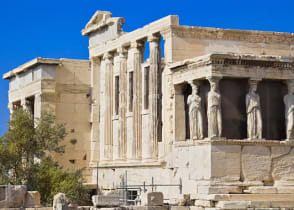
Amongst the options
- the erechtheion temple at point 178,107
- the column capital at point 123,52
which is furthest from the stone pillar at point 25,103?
the column capital at point 123,52

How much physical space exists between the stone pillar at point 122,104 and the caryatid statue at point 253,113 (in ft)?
26.8

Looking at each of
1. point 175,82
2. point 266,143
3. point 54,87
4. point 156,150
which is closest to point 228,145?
point 266,143

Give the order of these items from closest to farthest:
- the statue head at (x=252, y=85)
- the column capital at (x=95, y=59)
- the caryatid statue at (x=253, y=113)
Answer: the caryatid statue at (x=253, y=113) < the statue head at (x=252, y=85) < the column capital at (x=95, y=59)

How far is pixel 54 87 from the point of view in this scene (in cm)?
2727

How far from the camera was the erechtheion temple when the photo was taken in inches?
686

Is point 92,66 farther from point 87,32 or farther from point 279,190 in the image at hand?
point 279,190

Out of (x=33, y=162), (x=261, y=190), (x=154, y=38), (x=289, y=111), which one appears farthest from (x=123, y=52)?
(x=261, y=190)

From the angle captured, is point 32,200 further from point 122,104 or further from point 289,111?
point 122,104

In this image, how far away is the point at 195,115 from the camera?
59.4 feet

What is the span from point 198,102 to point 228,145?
145 cm

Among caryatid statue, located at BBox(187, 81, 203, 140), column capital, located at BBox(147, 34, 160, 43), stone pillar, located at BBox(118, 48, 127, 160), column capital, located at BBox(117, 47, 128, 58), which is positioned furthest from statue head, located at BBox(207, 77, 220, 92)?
column capital, located at BBox(117, 47, 128, 58)

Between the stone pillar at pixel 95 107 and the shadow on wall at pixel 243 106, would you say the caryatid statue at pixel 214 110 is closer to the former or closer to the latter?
the shadow on wall at pixel 243 106

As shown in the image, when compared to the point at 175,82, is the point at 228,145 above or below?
below

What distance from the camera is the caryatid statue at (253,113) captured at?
Answer: 17.7 m
